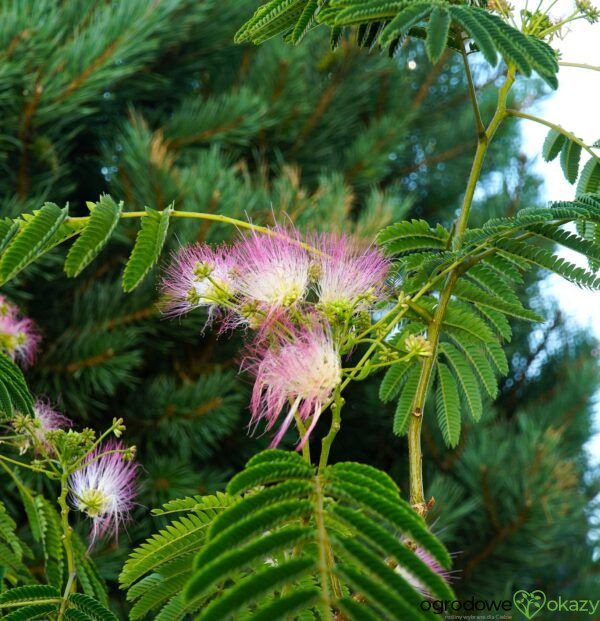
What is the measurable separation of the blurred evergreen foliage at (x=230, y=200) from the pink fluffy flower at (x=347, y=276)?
4.42ft

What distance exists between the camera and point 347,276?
0.60 m

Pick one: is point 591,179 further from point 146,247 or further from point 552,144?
point 146,247

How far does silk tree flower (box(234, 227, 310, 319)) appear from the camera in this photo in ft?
1.95

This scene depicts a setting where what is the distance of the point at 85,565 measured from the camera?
31.4 inches

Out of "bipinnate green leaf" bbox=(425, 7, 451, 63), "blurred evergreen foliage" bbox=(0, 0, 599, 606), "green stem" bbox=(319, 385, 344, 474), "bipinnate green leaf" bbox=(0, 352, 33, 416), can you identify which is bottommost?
"green stem" bbox=(319, 385, 344, 474)

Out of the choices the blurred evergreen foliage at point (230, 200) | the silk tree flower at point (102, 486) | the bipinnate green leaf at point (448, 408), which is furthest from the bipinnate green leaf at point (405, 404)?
the blurred evergreen foliage at point (230, 200)

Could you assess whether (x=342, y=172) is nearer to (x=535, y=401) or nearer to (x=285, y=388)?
(x=535, y=401)

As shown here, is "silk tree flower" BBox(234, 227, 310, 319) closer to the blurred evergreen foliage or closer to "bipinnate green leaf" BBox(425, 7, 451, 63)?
"bipinnate green leaf" BBox(425, 7, 451, 63)

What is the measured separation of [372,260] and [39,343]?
2.06m

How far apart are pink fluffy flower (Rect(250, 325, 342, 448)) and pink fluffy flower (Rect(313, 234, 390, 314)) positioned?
26 mm

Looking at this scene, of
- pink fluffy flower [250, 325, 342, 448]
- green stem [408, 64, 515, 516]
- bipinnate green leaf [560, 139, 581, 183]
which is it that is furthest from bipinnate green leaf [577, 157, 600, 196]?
pink fluffy flower [250, 325, 342, 448]

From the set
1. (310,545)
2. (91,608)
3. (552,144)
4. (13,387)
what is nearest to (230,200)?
(552,144)

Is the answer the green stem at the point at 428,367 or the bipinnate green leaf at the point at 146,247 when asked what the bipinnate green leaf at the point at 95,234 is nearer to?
the bipinnate green leaf at the point at 146,247

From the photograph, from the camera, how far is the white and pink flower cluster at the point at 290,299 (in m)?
0.56
